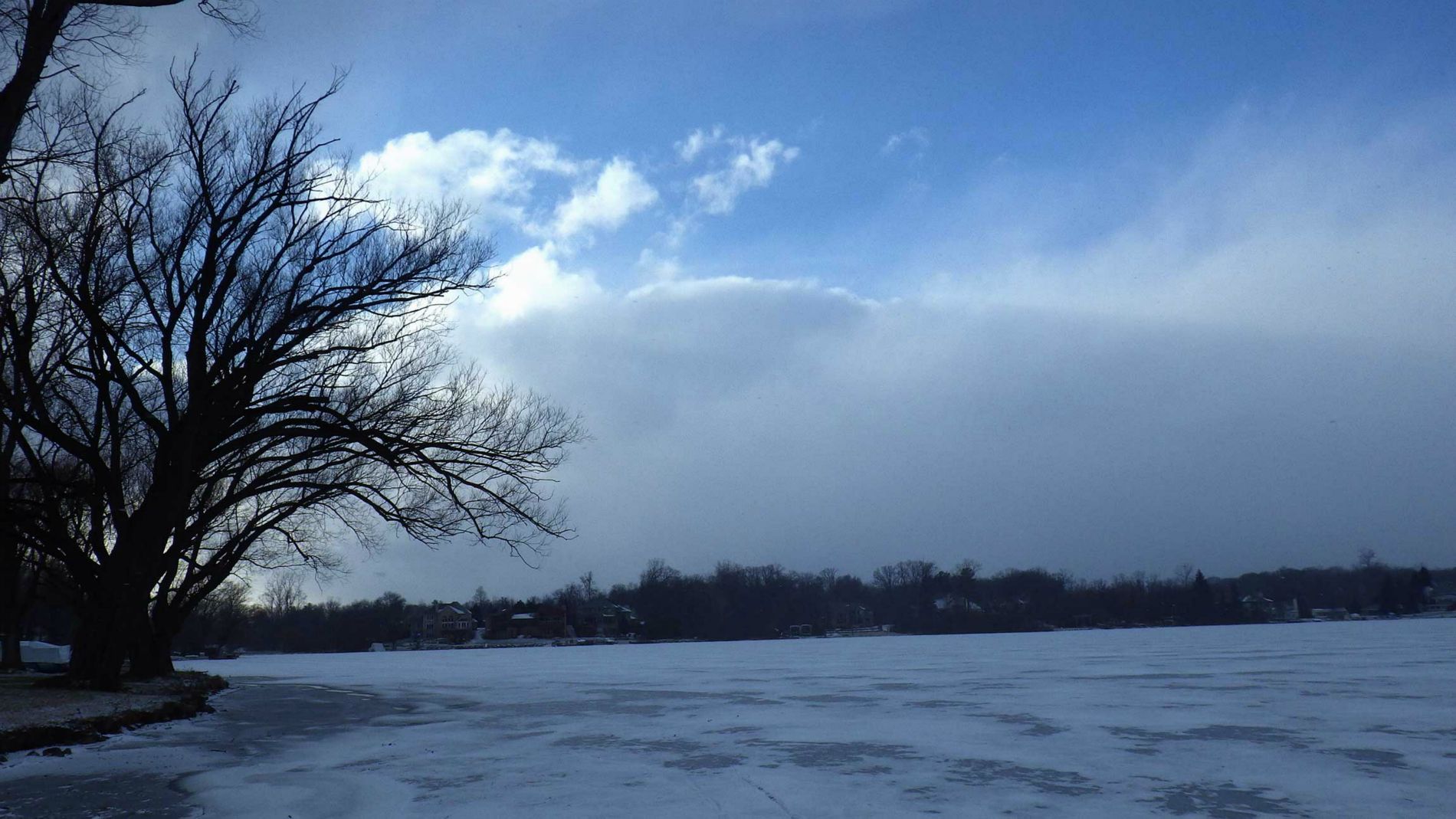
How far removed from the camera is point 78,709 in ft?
35.7

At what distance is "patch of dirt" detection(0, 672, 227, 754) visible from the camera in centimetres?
900

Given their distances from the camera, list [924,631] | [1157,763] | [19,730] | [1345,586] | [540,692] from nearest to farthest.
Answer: [1157,763] < [19,730] < [540,692] < [924,631] < [1345,586]

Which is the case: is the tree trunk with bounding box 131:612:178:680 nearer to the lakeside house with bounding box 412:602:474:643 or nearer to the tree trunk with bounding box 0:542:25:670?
the tree trunk with bounding box 0:542:25:670

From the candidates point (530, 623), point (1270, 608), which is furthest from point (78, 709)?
point (1270, 608)

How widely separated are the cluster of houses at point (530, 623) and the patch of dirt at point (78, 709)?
78342 millimetres

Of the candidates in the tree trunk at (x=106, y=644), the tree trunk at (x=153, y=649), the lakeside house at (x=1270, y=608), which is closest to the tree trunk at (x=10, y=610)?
the tree trunk at (x=153, y=649)

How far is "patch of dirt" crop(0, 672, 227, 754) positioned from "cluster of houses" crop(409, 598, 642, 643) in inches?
3084

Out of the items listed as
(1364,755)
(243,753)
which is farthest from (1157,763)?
(243,753)

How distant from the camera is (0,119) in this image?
701 centimetres

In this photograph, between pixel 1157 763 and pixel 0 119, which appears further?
pixel 1157 763

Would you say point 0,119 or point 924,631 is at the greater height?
point 0,119

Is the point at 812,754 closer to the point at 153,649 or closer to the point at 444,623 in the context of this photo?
the point at 153,649

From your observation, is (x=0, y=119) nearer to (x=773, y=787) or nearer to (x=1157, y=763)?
Answer: (x=773, y=787)

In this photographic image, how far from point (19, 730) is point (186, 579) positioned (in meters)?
13.9
